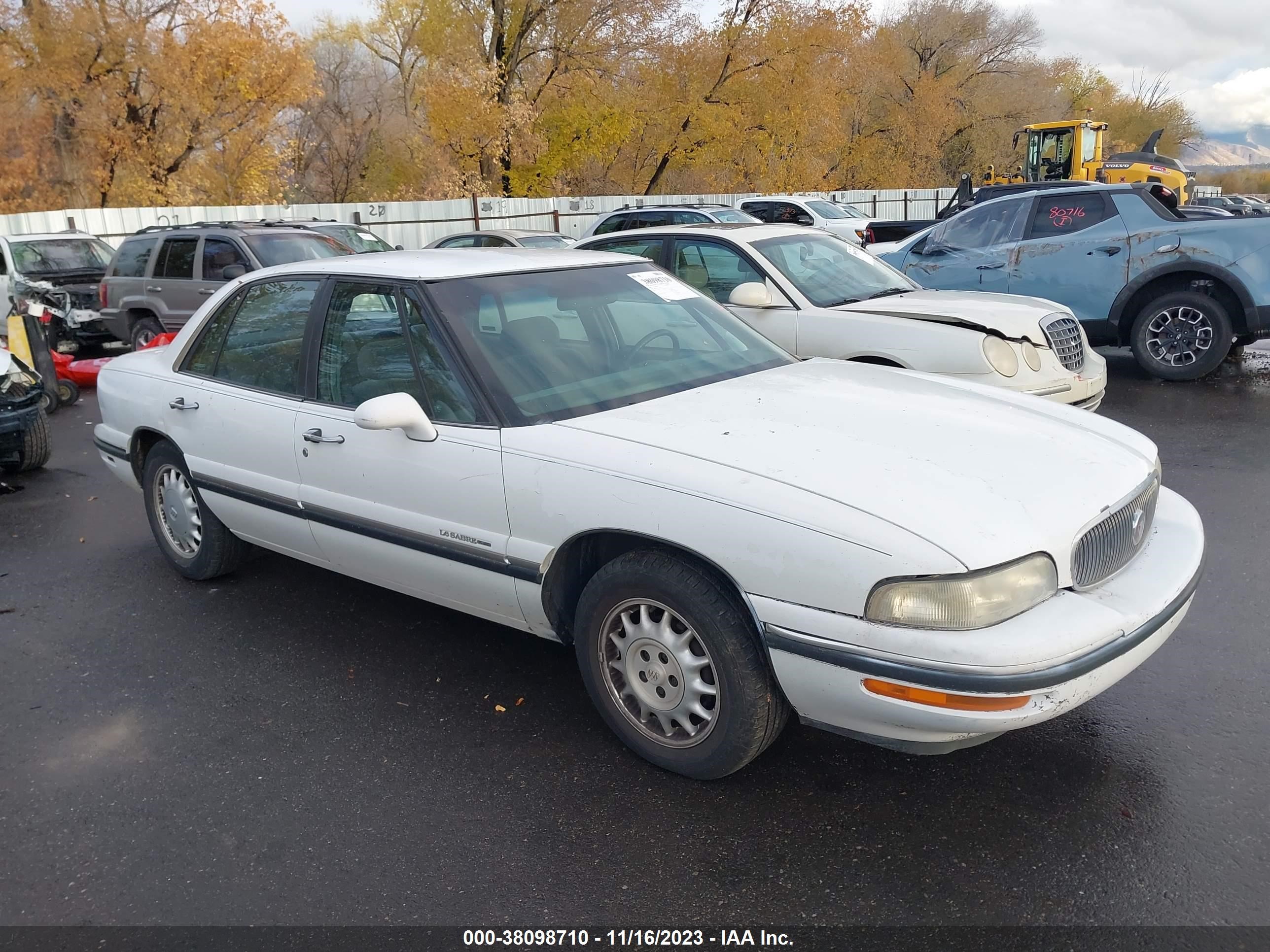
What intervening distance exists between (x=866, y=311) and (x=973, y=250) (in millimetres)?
4024

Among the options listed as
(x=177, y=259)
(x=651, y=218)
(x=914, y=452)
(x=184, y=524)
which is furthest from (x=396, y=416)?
(x=651, y=218)

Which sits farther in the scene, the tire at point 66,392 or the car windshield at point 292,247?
the car windshield at point 292,247

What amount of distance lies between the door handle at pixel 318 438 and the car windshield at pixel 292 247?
731cm

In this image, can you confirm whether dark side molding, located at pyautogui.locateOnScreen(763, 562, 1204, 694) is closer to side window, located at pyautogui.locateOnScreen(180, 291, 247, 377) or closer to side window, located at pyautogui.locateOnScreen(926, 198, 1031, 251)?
side window, located at pyautogui.locateOnScreen(180, 291, 247, 377)

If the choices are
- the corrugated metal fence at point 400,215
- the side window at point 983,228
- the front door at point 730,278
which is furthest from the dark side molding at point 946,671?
the corrugated metal fence at point 400,215

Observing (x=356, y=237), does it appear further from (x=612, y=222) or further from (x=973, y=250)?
(x=973, y=250)

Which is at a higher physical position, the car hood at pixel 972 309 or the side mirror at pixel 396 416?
the side mirror at pixel 396 416

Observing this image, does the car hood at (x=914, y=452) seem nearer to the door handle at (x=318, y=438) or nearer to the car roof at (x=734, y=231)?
the door handle at (x=318, y=438)

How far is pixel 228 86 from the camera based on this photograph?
91.7 ft

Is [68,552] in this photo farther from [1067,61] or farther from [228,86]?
[1067,61]

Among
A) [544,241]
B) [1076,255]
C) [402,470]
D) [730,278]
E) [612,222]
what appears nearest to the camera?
[402,470]

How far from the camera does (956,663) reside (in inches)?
98.3

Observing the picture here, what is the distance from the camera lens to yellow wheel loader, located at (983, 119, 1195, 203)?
22.5 meters

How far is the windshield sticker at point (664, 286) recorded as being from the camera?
427 cm
